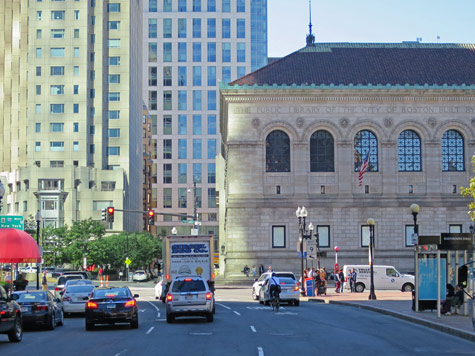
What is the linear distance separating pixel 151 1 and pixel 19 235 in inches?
4738

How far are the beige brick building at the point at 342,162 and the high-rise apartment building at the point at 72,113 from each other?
48.1 metres

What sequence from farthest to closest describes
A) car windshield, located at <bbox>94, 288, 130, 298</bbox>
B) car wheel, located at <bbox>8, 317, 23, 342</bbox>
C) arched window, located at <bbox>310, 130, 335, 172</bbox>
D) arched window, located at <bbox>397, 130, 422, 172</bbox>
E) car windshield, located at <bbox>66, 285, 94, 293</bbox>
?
1. arched window, located at <bbox>397, 130, 422, 172</bbox>
2. arched window, located at <bbox>310, 130, 335, 172</bbox>
3. car windshield, located at <bbox>66, 285, 94, 293</bbox>
4. car windshield, located at <bbox>94, 288, 130, 298</bbox>
5. car wheel, located at <bbox>8, 317, 23, 342</bbox>

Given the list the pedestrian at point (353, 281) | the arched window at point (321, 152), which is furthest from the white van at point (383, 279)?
the arched window at point (321, 152)

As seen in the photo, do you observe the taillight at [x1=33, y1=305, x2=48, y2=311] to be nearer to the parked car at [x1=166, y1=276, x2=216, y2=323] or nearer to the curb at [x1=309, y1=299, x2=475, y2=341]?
the parked car at [x1=166, y1=276, x2=216, y2=323]

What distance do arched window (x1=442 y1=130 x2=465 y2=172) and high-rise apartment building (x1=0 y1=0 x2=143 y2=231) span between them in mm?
56028

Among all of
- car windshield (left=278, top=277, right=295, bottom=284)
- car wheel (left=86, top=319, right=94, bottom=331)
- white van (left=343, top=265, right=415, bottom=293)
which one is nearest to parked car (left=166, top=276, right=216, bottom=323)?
car wheel (left=86, top=319, right=94, bottom=331)

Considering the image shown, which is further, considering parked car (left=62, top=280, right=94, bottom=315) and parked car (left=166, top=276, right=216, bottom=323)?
parked car (left=62, top=280, right=94, bottom=315)

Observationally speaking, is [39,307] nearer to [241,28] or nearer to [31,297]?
[31,297]

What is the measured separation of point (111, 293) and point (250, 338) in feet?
20.6

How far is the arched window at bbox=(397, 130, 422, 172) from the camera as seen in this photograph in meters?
74.6

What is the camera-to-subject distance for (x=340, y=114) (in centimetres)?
7394

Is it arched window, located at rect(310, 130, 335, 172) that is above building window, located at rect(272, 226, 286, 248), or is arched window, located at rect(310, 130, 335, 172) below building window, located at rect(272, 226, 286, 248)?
above

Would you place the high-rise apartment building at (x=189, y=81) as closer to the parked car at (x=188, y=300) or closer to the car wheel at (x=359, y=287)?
the car wheel at (x=359, y=287)

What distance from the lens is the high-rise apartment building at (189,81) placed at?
Answer: 152 m
